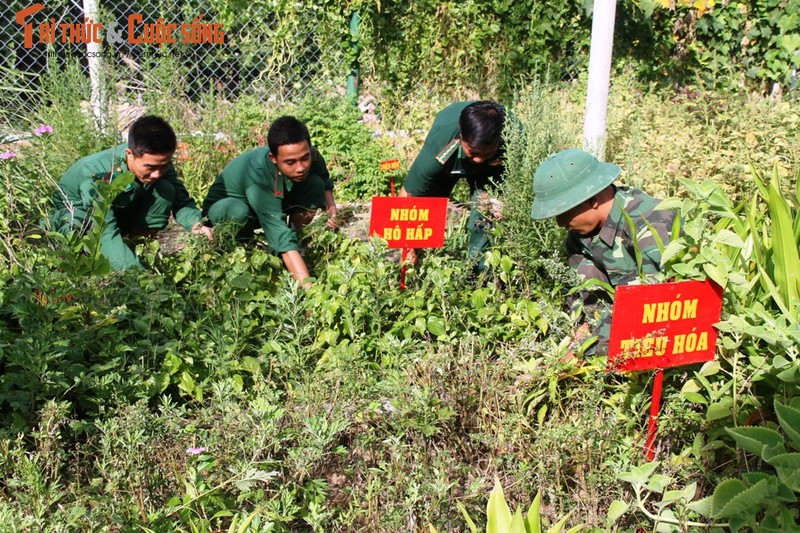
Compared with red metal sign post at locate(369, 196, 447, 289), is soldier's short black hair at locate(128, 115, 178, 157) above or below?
above

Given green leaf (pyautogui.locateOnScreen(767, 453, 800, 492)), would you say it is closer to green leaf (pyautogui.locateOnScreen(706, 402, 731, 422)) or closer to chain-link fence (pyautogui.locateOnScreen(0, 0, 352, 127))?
green leaf (pyautogui.locateOnScreen(706, 402, 731, 422))

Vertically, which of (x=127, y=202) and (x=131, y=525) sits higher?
(x=127, y=202)

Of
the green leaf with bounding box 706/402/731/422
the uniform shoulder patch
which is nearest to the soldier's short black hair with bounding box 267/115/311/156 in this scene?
the uniform shoulder patch

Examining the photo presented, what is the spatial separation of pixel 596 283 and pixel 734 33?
21.8ft

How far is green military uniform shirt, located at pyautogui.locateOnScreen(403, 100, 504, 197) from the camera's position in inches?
166

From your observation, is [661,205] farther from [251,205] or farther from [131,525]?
[251,205]

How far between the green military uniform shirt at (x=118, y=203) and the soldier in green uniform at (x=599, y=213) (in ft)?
5.92

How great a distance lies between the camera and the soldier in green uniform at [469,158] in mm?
3936

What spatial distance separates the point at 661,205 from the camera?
2463 millimetres

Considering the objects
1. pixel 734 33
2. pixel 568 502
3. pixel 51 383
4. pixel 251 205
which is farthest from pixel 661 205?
pixel 734 33

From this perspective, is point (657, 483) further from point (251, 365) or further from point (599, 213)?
point (251, 365)

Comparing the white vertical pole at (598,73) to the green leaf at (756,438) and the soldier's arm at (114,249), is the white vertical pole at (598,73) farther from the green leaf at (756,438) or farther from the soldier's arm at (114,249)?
the green leaf at (756,438)

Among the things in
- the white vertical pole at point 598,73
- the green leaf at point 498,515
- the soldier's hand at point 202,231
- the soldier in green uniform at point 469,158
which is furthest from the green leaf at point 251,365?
the white vertical pole at point 598,73

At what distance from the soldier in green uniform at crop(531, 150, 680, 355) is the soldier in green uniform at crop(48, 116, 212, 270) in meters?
1.69
